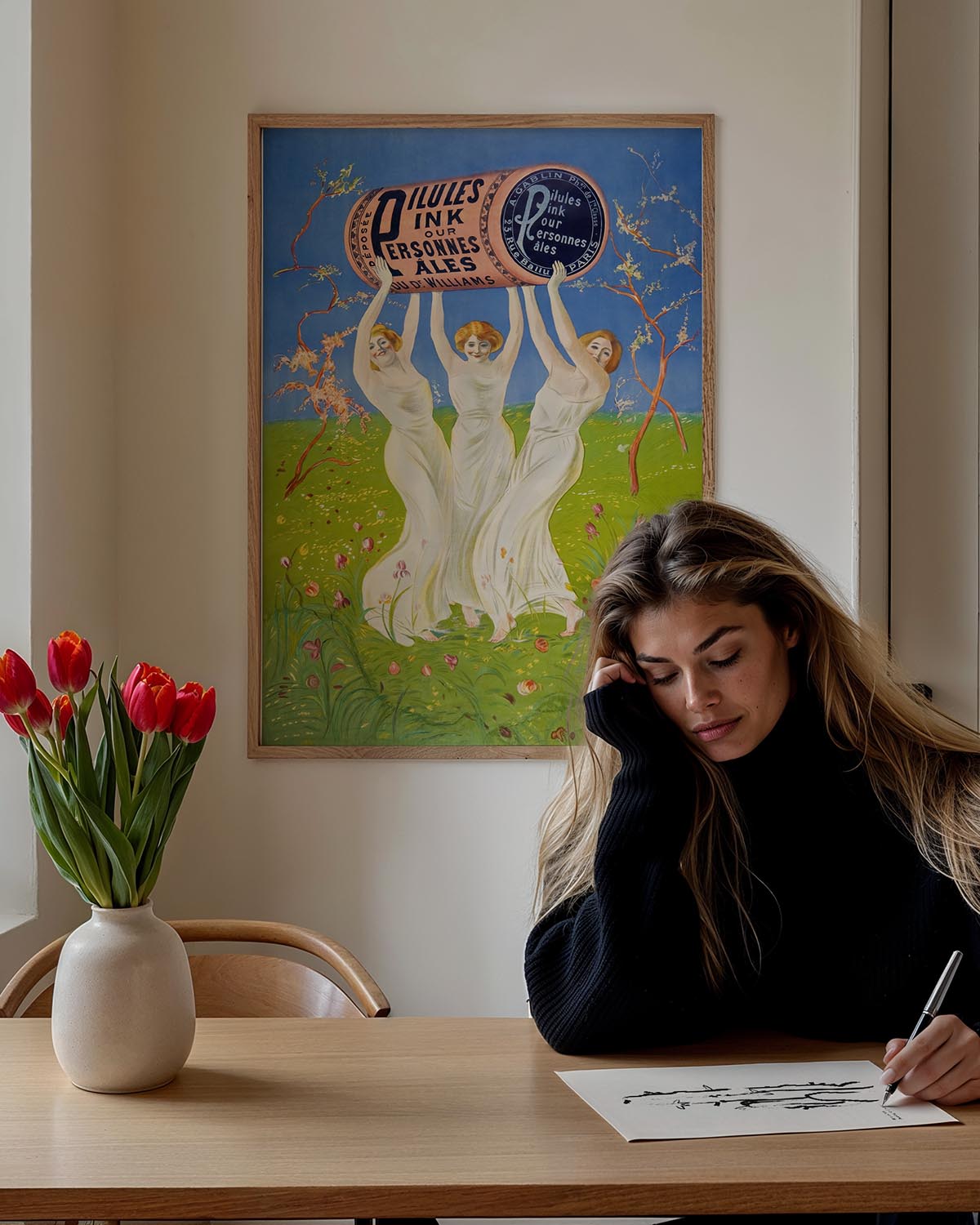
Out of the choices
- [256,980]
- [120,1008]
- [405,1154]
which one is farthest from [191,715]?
[256,980]

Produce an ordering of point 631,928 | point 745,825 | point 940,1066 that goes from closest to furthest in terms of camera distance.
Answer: point 940,1066
point 631,928
point 745,825

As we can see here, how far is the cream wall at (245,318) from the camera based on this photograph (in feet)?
7.75

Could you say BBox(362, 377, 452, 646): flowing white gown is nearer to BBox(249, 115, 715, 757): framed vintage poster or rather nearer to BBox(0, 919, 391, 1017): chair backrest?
BBox(249, 115, 715, 757): framed vintage poster

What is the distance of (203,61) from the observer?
2.37m

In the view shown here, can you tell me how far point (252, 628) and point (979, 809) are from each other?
148 centimetres

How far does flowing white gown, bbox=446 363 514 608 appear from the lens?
2.37 m

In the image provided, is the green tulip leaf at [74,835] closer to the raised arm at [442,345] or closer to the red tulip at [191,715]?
the red tulip at [191,715]

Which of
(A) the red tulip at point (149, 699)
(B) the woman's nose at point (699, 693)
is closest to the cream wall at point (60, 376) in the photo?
(A) the red tulip at point (149, 699)

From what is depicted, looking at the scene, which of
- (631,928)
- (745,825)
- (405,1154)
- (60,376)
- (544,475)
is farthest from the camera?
(544,475)

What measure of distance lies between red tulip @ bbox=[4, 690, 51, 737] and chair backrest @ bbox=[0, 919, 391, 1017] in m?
0.65

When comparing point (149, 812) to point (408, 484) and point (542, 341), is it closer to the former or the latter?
point (408, 484)

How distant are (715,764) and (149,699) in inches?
27.8

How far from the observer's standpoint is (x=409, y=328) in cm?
238

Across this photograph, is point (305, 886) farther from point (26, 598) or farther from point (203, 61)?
point (203, 61)
